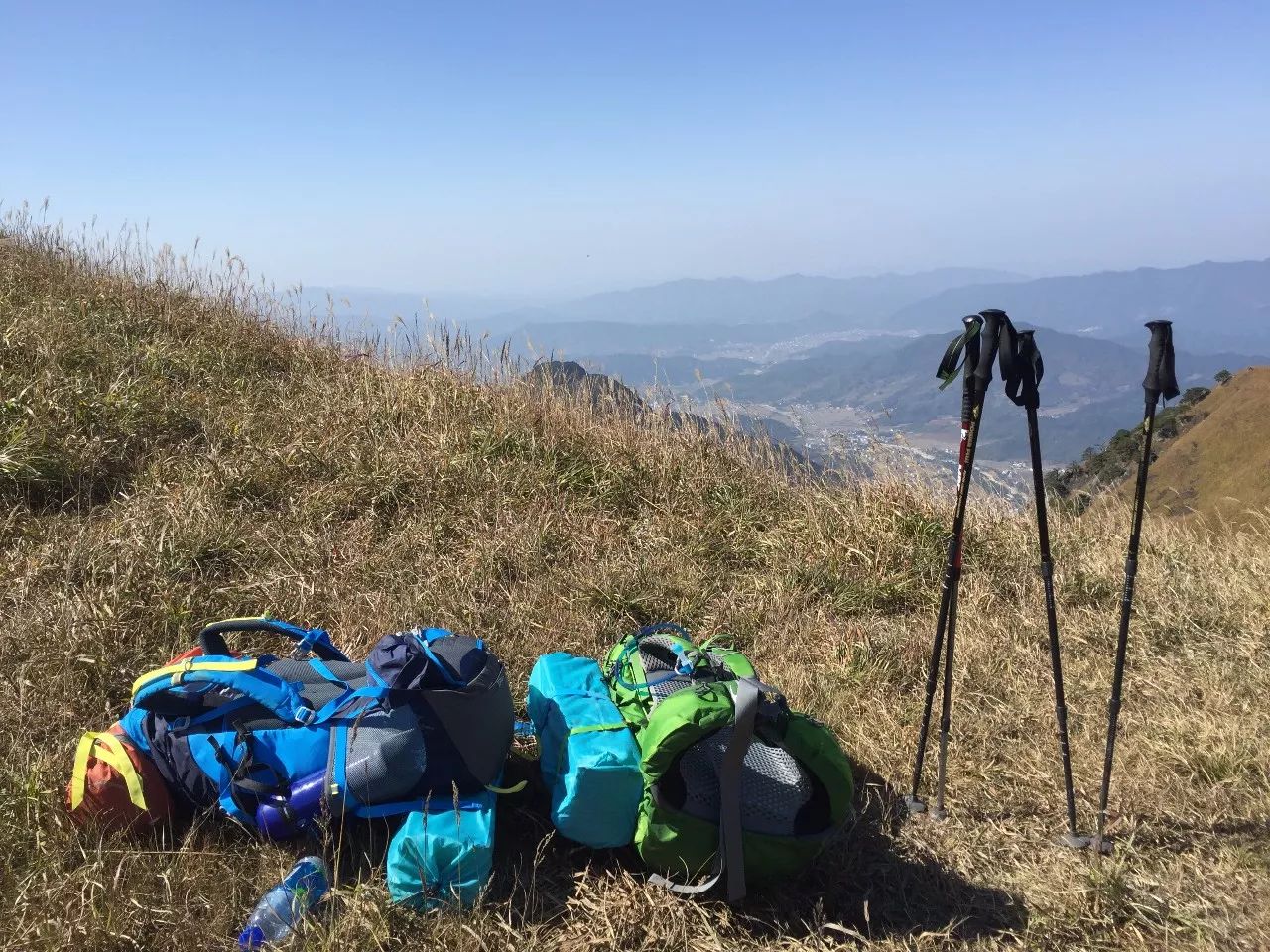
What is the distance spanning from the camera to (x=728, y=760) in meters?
2.31

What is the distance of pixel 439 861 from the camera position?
224 centimetres

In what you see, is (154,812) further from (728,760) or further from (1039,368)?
(1039,368)

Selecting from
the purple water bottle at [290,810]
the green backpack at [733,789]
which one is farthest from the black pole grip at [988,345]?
the purple water bottle at [290,810]

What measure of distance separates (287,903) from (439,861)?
452 mm

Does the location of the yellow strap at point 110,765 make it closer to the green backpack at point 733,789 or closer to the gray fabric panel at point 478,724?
the gray fabric panel at point 478,724

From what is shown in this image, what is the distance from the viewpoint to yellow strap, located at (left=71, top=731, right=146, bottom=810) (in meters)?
2.36

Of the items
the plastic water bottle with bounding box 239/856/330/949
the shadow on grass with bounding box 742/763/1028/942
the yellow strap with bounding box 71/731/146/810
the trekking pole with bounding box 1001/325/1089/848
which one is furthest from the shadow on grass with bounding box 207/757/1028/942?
the yellow strap with bounding box 71/731/146/810

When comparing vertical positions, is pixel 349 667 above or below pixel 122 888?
above

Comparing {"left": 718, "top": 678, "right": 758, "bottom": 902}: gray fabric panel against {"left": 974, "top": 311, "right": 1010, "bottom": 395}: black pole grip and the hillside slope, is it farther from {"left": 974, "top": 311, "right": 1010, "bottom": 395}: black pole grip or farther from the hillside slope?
the hillside slope

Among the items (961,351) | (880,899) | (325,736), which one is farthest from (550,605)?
(961,351)

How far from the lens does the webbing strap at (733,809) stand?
2.28 meters

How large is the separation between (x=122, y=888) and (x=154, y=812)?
302 millimetres

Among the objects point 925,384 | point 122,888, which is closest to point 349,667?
point 122,888

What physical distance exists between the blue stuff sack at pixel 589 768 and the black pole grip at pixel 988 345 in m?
1.72
